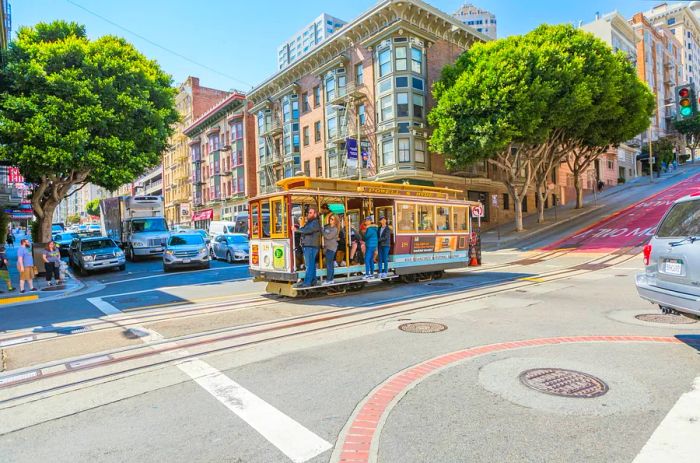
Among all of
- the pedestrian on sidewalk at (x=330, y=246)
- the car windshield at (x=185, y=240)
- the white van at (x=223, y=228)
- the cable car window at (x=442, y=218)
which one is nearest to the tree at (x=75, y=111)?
the car windshield at (x=185, y=240)

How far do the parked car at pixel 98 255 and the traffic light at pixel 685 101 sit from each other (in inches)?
896

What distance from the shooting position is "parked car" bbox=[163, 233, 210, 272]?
18766 mm

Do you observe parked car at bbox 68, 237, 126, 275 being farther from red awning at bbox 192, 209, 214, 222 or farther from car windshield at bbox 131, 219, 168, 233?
red awning at bbox 192, 209, 214, 222

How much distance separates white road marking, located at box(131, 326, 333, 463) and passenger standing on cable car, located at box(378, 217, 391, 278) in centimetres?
724

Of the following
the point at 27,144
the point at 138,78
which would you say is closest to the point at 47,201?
the point at 27,144

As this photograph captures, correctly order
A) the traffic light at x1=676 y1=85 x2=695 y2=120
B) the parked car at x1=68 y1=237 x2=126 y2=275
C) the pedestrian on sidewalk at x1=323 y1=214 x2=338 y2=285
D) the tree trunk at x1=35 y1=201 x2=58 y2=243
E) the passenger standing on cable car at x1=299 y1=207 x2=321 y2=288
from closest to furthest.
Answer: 1. the passenger standing on cable car at x1=299 y1=207 x2=321 y2=288
2. the pedestrian on sidewalk at x1=323 y1=214 x2=338 y2=285
3. the traffic light at x1=676 y1=85 x2=695 y2=120
4. the parked car at x1=68 y1=237 x2=126 y2=275
5. the tree trunk at x1=35 y1=201 x2=58 y2=243

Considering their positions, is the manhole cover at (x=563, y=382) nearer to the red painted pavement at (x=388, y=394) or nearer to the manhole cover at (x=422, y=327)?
the red painted pavement at (x=388, y=394)

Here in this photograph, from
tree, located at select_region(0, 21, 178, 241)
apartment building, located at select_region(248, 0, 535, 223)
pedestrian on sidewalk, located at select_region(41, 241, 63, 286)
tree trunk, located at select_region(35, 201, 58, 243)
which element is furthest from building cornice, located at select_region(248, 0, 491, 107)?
pedestrian on sidewalk, located at select_region(41, 241, 63, 286)

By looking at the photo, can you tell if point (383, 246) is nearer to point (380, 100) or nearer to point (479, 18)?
point (380, 100)

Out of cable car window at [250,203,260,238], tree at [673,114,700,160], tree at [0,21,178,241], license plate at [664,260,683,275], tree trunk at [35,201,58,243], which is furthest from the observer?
tree at [673,114,700,160]

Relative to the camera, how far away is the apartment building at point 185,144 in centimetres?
6931

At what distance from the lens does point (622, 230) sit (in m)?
28.0

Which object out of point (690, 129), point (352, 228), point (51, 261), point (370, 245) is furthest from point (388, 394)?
point (690, 129)

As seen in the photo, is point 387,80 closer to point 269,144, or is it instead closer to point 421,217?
point 269,144
